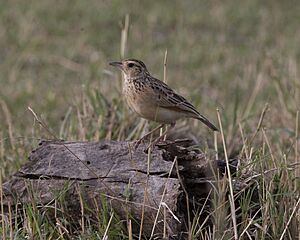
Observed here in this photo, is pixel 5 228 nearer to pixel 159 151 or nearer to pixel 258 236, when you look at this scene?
pixel 159 151

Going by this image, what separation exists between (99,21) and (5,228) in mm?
11513

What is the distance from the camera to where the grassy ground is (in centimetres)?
629

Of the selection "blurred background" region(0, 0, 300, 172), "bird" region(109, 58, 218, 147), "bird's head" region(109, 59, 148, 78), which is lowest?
"blurred background" region(0, 0, 300, 172)

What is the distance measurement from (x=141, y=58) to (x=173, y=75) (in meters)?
0.78

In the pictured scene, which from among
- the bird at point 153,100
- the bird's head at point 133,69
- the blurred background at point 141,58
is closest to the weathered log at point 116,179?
the bird at point 153,100

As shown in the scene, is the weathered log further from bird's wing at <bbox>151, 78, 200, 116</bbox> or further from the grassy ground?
bird's wing at <bbox>151, 78, 200, 116</bbox>

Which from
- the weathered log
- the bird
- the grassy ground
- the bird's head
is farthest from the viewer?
the bird's head

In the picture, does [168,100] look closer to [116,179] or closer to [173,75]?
[116,179]

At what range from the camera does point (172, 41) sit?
15766 millimetres

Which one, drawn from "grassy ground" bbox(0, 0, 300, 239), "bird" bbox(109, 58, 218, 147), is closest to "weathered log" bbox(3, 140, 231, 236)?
"grassy ground" bbox(0, 0, 300, 239)

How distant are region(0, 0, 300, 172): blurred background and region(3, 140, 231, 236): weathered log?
1.33 m

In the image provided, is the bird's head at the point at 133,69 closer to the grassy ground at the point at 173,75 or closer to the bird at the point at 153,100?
the bird at the point at 153,100

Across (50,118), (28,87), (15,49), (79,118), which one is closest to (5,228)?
(79,118)

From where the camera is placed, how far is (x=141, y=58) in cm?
1396
